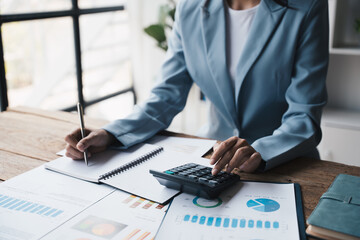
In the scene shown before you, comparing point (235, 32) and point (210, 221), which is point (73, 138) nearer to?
point (210, 221)

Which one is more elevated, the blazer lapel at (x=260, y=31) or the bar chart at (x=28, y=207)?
the blazer lapel at (x=260, y=31)

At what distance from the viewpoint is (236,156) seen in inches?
39.0

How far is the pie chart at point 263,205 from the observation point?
0.84 metres

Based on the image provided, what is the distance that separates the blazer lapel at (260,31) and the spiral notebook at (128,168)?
41cm

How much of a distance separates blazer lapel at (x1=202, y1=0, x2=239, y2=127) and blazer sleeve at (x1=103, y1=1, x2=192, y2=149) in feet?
0.38

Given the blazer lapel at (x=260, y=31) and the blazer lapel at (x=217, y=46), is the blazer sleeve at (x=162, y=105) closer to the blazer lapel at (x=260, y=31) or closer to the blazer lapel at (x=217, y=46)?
the blazer lapel at (x=217, y=46)

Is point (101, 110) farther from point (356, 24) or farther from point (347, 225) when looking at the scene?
point (347, 225)

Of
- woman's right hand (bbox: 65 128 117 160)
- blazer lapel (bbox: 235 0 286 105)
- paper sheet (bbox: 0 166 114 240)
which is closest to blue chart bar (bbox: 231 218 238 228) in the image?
paper sheet (bbox: 0 166 114 240)

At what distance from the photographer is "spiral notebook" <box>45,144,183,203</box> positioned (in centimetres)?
93

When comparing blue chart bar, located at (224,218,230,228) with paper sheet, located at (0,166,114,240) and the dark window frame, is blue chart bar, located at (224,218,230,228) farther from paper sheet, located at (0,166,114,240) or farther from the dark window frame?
the dark window frame

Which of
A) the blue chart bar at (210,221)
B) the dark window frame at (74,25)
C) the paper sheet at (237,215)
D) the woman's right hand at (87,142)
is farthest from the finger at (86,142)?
the dark window frame at (74,25)

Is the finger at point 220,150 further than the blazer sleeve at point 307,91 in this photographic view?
No

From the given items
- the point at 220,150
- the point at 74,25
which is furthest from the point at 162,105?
the point at 74,25

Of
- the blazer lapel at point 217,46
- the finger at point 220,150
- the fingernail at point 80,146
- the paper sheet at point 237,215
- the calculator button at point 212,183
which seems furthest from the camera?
the blazer lapel at point 217,46
